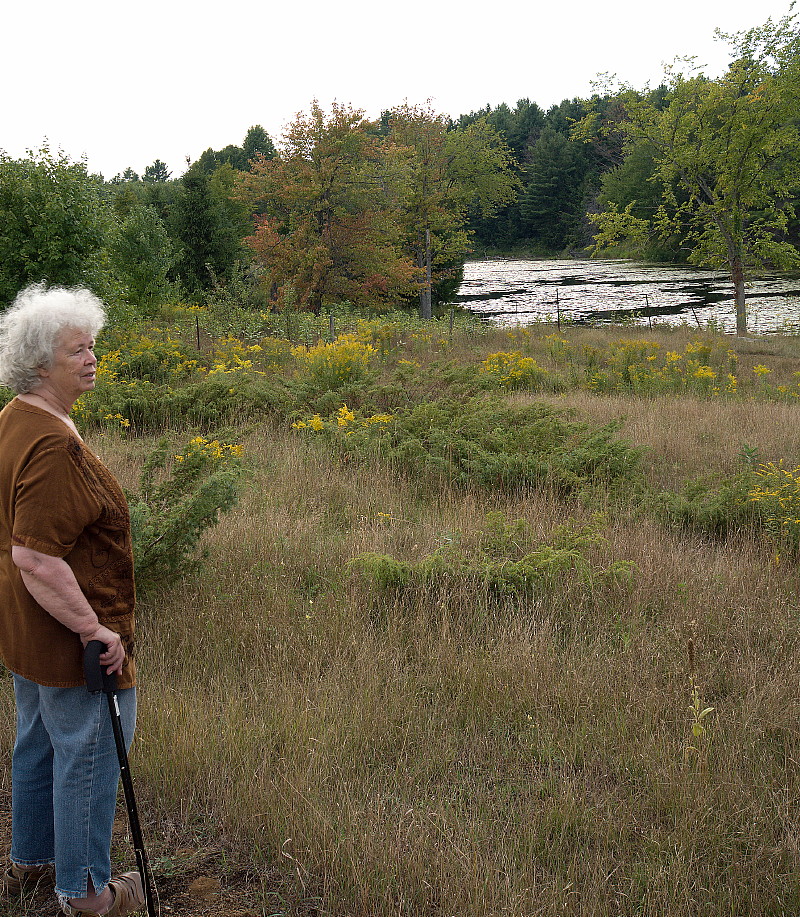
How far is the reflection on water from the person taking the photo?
29.0m

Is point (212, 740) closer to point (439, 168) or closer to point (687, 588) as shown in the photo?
point (687, 588)

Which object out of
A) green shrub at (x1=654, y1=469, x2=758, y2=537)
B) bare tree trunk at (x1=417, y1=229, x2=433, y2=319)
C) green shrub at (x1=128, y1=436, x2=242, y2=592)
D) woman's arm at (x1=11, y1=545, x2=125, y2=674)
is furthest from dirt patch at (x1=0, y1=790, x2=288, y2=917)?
bare tree trunk at (x1=417, y1=229, x2=433, y2=319)

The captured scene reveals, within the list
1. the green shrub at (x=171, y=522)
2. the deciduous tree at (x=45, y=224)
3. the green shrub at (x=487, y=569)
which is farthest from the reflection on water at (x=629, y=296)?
the green shrub at (x=171, y=522)

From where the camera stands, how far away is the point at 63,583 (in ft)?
6.84

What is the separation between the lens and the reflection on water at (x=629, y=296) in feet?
95.2

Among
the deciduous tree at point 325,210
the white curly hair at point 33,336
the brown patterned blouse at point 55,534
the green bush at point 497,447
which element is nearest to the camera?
the brown patterned blouse at point 55,534

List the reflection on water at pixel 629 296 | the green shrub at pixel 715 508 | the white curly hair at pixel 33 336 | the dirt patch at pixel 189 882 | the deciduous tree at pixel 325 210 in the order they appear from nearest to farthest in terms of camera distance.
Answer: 1. the white curly hair at pixel 33 336
2. the dirt patch at pixel 189 882
3. the green shrub at pixel 715 508
4. the deciduous tree at pixel 325 210
5. the reflection on water at pixel 629 296

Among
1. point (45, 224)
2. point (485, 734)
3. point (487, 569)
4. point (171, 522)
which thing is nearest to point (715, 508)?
point (487, 569)

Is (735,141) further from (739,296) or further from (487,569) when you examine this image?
(487,569)

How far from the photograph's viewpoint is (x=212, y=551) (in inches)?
195

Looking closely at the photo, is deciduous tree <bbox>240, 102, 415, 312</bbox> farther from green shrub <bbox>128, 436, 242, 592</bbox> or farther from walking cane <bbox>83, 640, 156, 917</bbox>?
walking cane <bbox>83, 640, 156, 917</bbox>

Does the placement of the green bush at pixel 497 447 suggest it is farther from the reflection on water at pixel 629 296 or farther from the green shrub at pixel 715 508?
the reflection on water at pixel 629 296

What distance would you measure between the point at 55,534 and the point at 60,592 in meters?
0.17

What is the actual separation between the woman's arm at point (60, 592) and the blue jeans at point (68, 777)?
196 millimetres
